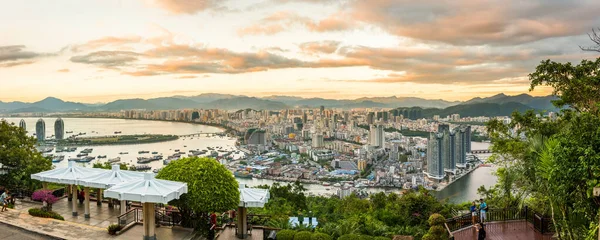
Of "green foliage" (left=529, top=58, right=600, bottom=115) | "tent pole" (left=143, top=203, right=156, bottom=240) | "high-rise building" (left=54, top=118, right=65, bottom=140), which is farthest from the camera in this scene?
"high-rise building" (left=54, top=118, right=65, bottom=140)

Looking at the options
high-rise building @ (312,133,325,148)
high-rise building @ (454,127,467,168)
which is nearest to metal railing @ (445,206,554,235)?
high-rise building @ (454,127,467,168)

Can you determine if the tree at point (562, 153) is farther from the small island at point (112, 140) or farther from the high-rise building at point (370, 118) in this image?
the high-rise building at point (370, 118)

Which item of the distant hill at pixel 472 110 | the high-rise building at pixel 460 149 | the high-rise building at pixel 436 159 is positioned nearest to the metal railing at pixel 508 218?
the distant hill at pixel 472 110

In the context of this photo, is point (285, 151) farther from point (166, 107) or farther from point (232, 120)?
point (166, 107)

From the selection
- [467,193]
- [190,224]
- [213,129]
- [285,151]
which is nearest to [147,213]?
[190,224]

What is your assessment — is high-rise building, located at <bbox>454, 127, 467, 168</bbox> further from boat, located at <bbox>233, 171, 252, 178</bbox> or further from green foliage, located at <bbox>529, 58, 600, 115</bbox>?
green foliage, located at <bbox>529, 58, 600, 115</bbox>
